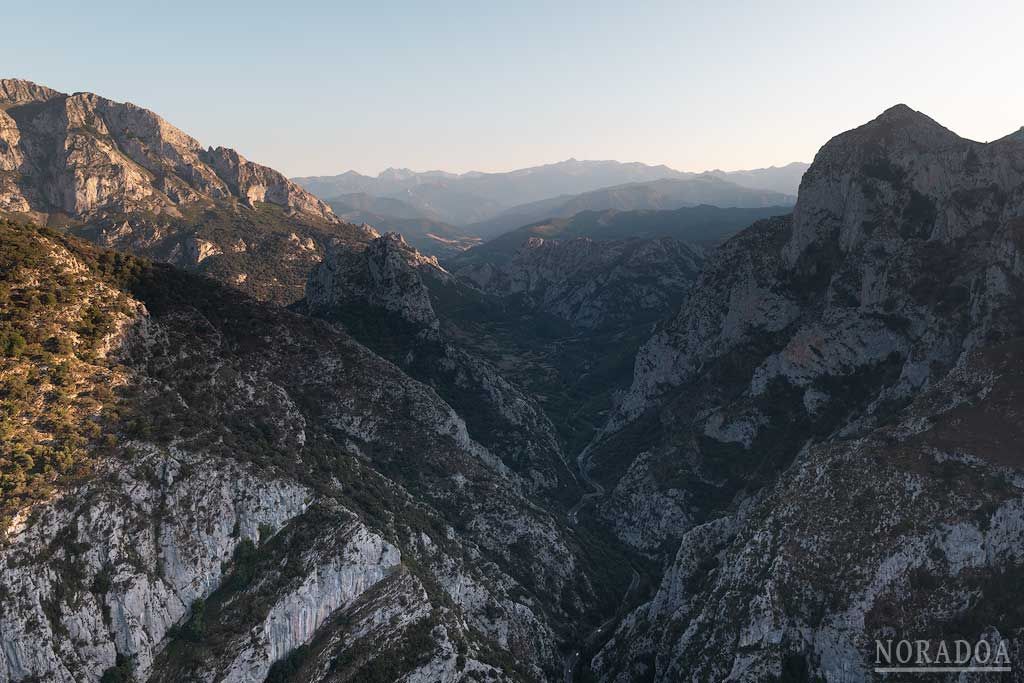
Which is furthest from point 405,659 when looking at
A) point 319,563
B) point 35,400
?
point 35,400

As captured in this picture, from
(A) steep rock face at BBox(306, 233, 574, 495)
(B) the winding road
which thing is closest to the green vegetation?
(B) the winding road

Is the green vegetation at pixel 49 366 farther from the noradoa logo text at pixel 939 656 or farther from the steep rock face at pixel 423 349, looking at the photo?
the noradoa logo text at pixel 939 656

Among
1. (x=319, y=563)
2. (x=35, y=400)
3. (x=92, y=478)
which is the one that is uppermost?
(x=35, y=400)

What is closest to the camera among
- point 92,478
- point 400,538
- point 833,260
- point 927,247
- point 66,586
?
point 66,586

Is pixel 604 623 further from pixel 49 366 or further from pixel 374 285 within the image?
pixel 374 285

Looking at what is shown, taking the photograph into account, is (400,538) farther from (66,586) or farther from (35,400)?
(35,400)

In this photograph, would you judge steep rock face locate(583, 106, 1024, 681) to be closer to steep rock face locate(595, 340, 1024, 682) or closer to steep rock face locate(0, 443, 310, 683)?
steep rock face locate(595, 340, 1024, 682)
